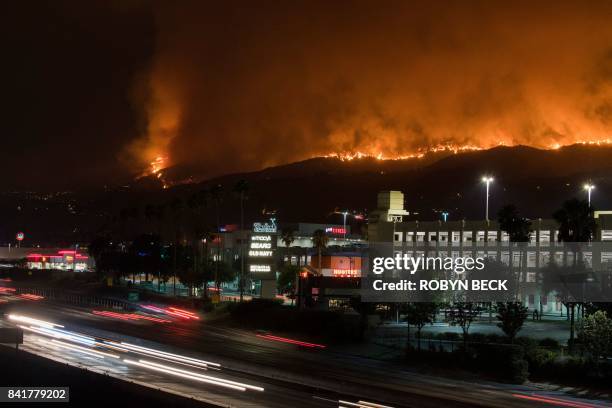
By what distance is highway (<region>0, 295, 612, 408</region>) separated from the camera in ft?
144

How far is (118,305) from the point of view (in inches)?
4151

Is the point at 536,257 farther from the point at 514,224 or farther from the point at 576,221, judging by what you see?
the point at 576,221

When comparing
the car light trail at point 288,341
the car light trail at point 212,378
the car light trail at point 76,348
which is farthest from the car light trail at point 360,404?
the car light trail at point 288,341

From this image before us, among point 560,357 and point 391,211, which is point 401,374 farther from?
point 391,211

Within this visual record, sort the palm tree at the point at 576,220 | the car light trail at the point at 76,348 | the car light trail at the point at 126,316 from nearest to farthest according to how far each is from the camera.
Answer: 1. the car light trail at the point at 76,348
2. the palm tree at the point at 576,220
3. the car light trail at the point at 126,316

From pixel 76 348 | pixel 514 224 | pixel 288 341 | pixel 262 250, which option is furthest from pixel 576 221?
pixel 262 250

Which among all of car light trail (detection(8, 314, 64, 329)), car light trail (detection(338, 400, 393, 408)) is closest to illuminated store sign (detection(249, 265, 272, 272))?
car light trail (detection(8, 314, 64, 329))

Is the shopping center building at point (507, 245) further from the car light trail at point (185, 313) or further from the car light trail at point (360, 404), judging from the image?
the car light trail at point (360, 404)

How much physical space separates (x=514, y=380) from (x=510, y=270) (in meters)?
34.6

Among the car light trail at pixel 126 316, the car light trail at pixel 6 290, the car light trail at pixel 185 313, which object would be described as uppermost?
the car light trail at pixel 6 290

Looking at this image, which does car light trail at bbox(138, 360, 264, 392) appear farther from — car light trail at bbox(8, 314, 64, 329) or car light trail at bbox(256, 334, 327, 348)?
car light trail at bbox(8, 314, 64, 329)

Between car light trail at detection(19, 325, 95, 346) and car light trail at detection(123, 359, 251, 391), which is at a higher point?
car light trail at detection(19, 325, 95, 346)

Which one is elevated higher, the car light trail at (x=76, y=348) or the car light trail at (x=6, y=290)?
the car light trail at (x=6, y=290)

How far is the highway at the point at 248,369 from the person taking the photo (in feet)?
144
